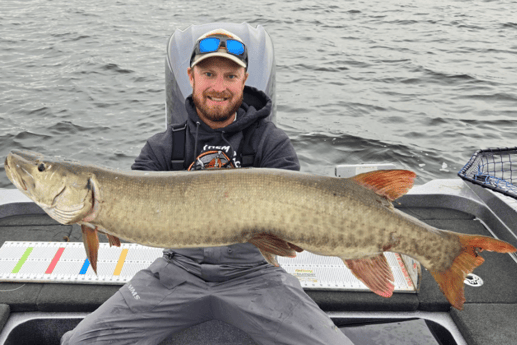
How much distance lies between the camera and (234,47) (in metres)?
2.97

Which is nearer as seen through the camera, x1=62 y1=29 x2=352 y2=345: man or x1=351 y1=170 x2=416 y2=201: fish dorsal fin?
x1=351 y1=170 x2=416 y2=201: fish dorsal fin

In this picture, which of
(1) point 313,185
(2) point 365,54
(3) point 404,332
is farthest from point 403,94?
(1) point 313,185

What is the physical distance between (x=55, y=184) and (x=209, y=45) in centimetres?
134

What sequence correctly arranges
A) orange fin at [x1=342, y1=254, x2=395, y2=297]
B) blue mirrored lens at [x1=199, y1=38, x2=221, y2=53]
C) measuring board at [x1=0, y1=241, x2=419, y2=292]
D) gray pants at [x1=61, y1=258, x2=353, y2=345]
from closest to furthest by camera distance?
orange fin at [x1=342, y1=254, x2=395, y2=297] < gray pants at [x1=61, y1=258, x2=353, y2=345] < blue mirrored lens at [x1=199, y1=38, x2=221, y2=53] < measuring board at [x1=0, y1=241, x2=419, y2=292]

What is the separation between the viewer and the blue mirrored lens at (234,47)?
296 centimetres

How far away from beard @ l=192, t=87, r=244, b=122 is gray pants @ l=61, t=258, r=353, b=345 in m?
0.96

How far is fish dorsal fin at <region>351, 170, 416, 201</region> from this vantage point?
219 centimetres

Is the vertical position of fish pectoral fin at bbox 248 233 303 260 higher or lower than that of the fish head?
lower

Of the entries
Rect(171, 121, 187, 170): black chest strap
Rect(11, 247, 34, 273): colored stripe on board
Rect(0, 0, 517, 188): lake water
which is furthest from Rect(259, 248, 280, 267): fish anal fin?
Rect(0, 0, 517, 188): lake water

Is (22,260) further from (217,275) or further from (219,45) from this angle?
(219,45)

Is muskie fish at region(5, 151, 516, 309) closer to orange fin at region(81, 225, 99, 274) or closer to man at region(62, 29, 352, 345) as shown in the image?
orange fin at region(81, 225, 99, 274)

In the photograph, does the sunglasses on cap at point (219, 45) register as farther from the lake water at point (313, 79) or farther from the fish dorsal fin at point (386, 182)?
the lake water at point (313, 79)

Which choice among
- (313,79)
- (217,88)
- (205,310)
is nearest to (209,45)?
(217,88)

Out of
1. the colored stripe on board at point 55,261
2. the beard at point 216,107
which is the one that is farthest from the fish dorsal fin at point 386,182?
the colored stripe on board at point 55,261
